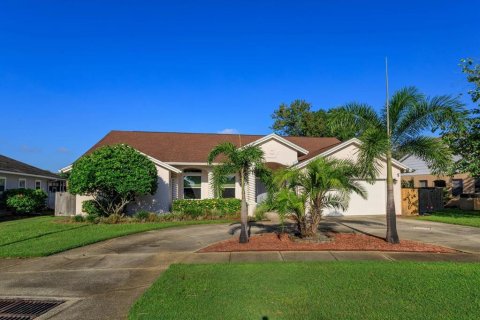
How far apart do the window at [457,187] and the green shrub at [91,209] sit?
1034 inches

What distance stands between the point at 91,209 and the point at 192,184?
6.33m

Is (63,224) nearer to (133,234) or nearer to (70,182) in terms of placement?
(70,182)

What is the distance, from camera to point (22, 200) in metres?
21.3

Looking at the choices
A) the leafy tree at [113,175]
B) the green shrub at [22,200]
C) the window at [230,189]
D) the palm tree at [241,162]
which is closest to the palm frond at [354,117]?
the palm tree at [241,162]

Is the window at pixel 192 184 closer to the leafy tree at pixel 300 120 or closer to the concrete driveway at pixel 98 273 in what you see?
the concrete driveway at pixel 98 273

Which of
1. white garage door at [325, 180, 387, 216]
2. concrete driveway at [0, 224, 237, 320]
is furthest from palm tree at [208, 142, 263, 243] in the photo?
white garage door at [325, 180, 387, 216]

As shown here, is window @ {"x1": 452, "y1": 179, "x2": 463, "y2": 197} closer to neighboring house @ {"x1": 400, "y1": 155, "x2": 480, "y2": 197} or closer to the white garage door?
neighboring house @ {"x1": 400, "y1": 155, "x2": 480, "y2": 197}

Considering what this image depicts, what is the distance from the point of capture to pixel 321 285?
6.31 meters

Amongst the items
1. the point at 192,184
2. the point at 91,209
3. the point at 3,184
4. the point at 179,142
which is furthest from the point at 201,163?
the point at 3,184

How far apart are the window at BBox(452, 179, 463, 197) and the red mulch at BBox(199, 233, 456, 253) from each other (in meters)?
20.2

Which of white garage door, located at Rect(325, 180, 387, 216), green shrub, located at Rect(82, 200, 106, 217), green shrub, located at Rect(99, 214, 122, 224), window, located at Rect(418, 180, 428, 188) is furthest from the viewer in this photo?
window, located at Rect(418, 180, 428, 188)

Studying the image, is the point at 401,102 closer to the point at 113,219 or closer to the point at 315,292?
the point at 315,292

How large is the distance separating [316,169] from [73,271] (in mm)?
7439

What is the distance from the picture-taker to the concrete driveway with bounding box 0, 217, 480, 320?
6.01 meters
